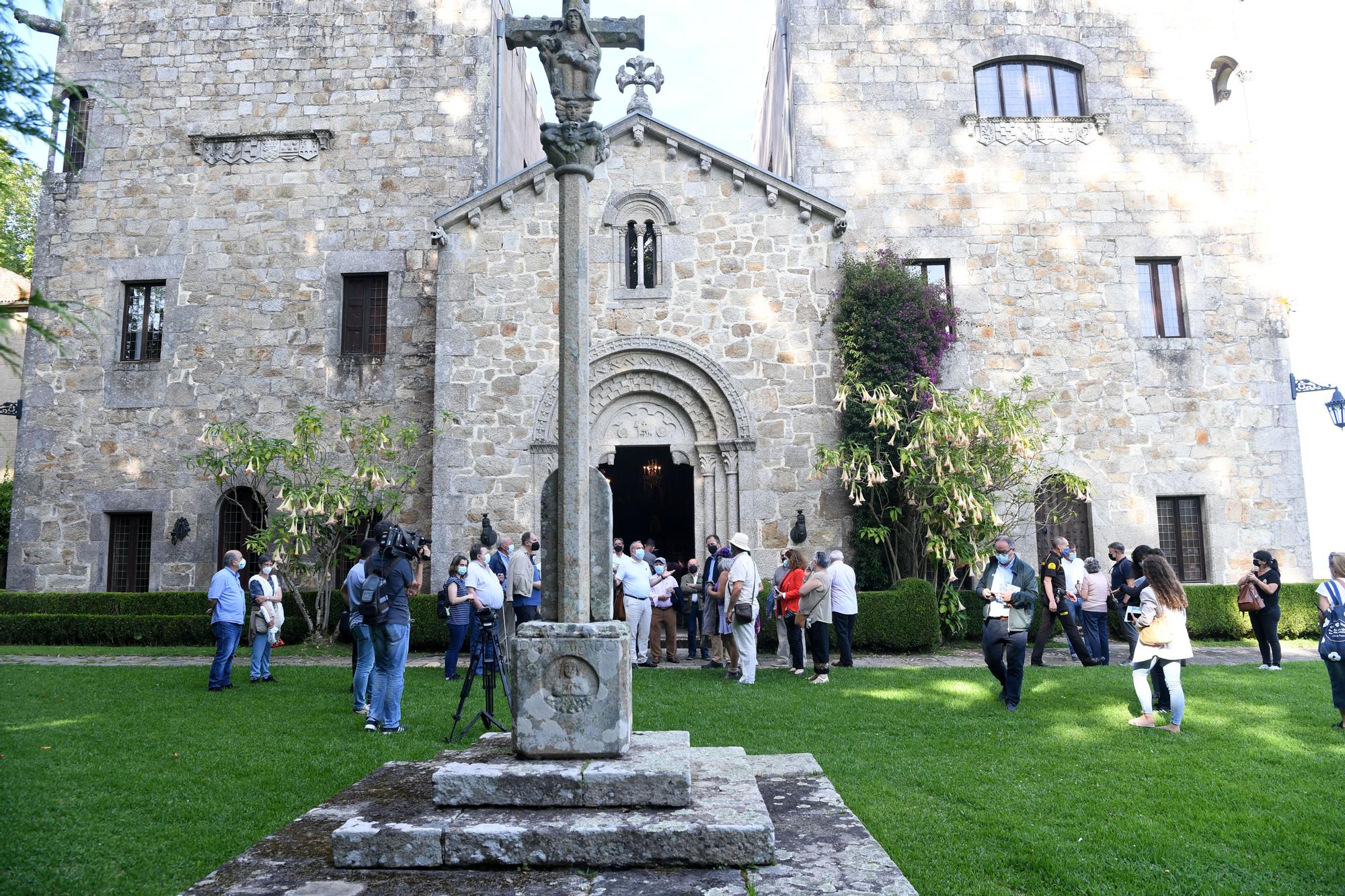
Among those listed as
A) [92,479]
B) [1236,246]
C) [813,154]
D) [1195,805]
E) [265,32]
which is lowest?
[1195,805]

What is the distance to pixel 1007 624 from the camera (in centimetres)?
884

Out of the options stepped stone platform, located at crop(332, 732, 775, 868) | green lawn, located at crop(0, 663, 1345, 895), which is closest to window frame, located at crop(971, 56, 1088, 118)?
green lawn, located at crop(0, 663, 1345, 895)

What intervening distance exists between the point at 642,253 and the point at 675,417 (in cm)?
288

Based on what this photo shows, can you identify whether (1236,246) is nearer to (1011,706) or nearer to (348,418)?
(1011,706)

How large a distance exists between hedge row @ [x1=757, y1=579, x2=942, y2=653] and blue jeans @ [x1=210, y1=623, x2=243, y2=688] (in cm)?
723

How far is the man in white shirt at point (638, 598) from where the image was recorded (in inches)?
478

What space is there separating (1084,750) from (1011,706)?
1671 millimetres

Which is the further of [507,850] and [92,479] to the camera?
[92,479]

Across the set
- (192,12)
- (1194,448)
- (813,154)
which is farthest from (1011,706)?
(192,12)

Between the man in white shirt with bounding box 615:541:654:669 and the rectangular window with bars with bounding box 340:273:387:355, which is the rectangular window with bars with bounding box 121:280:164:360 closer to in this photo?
the rectangular window with bars with bounding box 340:273:387:355

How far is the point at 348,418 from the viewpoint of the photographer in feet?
49.3

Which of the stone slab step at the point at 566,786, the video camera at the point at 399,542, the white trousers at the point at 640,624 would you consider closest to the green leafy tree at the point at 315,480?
the white trousers at the point at 640,624

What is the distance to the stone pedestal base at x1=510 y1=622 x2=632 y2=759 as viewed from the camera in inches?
183

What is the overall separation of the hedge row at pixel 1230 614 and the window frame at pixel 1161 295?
4.76 metres
